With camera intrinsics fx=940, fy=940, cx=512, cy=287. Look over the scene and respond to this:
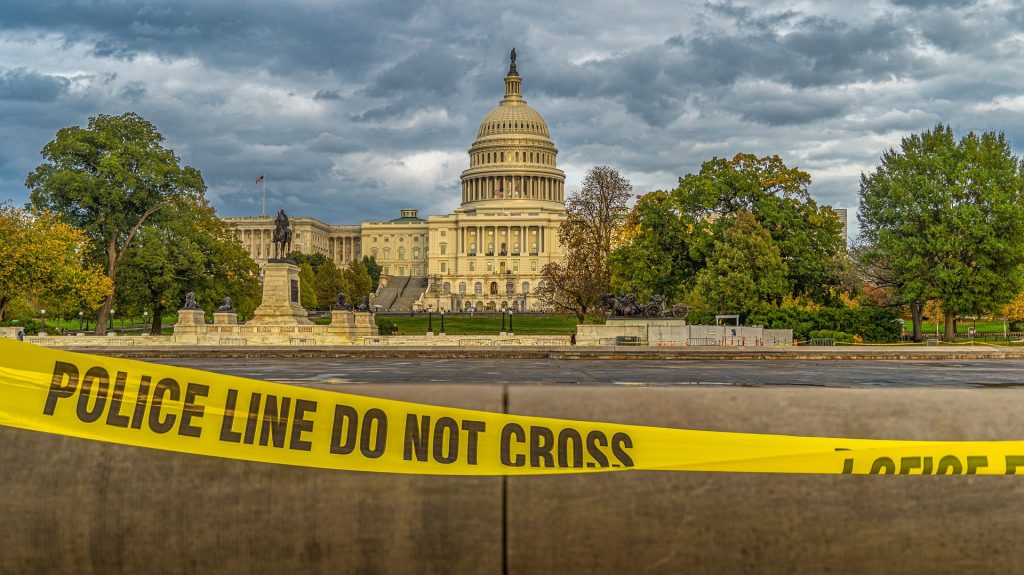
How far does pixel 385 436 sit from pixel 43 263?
47961mm

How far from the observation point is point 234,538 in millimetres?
5059

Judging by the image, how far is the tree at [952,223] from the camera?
145 feet

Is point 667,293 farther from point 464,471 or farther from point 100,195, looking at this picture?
point 464,471

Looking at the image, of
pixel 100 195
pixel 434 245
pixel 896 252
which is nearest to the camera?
pixel 896 252

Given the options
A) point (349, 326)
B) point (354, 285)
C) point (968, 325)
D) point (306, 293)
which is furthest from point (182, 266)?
point (968, 325)

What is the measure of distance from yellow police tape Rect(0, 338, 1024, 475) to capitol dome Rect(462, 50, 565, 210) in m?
161

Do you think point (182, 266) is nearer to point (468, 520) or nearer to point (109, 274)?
point (109, 274)

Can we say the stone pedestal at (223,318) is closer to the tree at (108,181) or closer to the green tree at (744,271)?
the tree at (108,181)

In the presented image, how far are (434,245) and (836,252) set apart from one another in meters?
119

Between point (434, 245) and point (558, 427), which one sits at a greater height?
point (434, 245)

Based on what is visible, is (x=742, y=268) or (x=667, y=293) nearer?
(x=742, y=268)

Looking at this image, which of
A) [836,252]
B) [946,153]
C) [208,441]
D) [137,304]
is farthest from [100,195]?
[208,441]

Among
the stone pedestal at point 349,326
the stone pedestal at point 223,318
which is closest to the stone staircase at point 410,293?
the stone pedestal at point 349,326

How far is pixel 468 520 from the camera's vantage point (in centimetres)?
504
